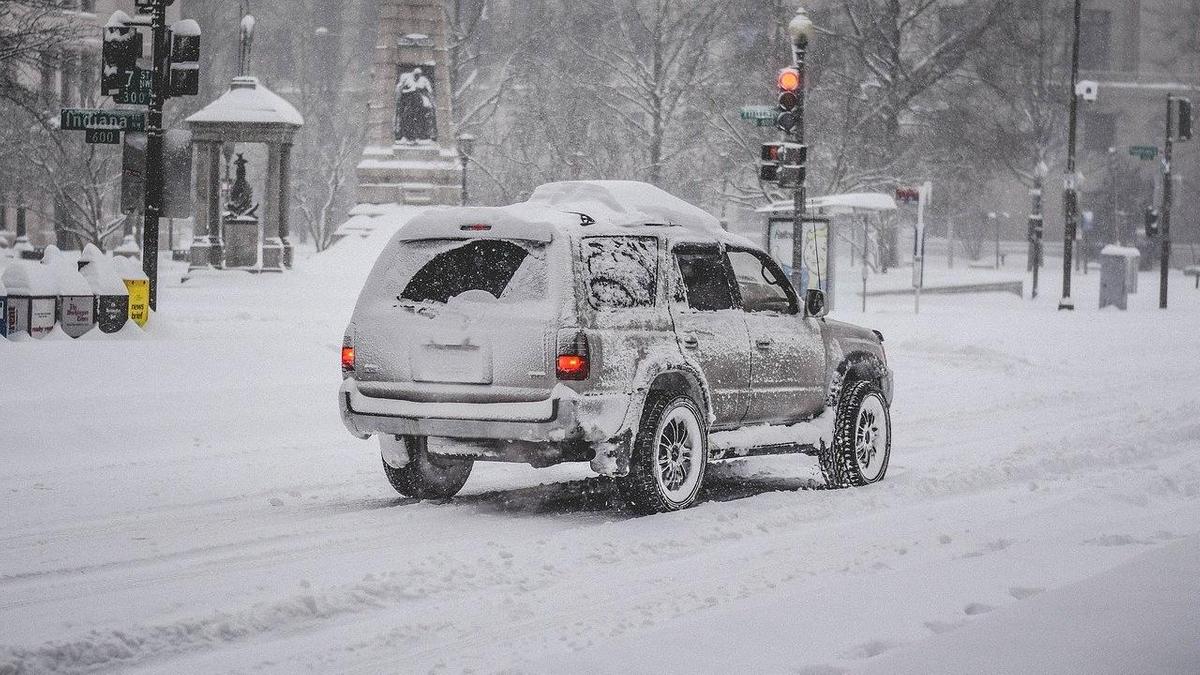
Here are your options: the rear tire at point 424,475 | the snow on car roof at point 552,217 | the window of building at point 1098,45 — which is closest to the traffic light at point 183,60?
the snow on car roof at point 552,217

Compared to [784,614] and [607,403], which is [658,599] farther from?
[607,403]

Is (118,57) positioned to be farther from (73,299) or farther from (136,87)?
(73,299)

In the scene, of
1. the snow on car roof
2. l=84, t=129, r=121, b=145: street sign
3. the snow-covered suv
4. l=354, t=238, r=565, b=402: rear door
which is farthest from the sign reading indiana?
l=354, t=238, r=565, b=402: rear door

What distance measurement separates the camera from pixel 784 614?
6574 millimetres

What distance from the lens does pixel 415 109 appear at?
4000 cm

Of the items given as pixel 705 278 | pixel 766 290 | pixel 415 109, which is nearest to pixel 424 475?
pixel 705 278

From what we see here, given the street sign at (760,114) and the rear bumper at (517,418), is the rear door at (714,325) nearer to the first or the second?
the rear bumper at (517,418)

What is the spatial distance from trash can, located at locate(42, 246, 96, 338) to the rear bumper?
7454 millimetres

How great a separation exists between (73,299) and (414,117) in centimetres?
2489

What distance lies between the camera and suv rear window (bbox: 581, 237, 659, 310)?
918 centimetres

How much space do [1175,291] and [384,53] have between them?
2605 centimetres

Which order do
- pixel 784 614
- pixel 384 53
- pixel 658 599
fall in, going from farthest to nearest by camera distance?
pixel 384 53
pixel 658 599
pixel 784 614

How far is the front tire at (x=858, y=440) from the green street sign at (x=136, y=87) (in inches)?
324

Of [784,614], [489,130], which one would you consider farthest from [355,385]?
[489,130]
